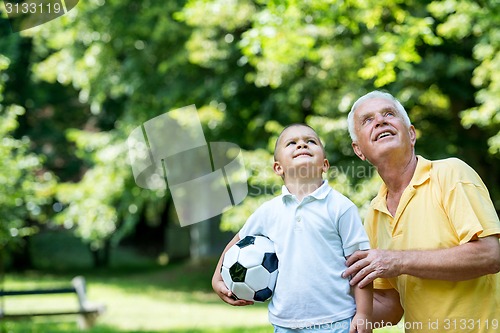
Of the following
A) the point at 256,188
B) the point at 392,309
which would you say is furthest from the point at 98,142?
the point at 392,309

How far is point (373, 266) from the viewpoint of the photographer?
2.78m

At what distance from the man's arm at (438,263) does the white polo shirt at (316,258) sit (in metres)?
0.12

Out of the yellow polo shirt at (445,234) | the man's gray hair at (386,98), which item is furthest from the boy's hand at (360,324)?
the man's gray hair at (386,98)

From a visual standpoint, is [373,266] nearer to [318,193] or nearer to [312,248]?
[312,248]

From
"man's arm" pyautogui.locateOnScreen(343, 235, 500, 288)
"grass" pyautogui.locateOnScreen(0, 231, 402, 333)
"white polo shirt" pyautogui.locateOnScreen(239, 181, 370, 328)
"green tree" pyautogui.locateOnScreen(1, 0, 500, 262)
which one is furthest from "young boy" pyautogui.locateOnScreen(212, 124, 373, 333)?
"grass" pyautogui.locateOnScreen(0, 231, 402, 333)

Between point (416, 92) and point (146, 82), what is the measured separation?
6855 mm

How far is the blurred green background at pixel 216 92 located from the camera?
333 inches

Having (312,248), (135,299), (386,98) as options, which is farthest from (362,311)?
(135,299)

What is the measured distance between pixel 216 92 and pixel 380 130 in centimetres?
1161

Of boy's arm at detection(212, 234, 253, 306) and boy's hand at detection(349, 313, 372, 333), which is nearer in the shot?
boy's hand at detection(349, 313, 372, 333)

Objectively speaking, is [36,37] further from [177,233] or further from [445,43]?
[177,233]

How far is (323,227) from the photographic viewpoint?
2.93 metres

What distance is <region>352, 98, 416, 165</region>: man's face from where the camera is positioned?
3.09 m

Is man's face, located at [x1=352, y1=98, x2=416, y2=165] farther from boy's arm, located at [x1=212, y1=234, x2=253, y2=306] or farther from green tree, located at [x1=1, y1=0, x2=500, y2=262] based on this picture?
green tree, located at [x1=1, y1=0, x2=500, y2=262]
